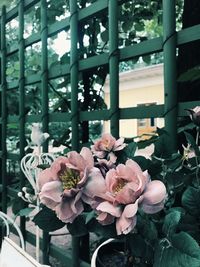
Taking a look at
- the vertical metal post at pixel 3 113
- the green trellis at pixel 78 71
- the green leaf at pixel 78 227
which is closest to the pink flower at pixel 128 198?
the green leaf at pixel 78 227

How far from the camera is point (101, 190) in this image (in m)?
0.64

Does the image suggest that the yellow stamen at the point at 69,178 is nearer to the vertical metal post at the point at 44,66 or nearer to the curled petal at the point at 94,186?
the curled petal at the point at 94,186

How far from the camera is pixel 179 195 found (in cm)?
85

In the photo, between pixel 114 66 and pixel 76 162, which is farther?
pixel 114 66

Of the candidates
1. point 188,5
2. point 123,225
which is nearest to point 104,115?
point 188,5

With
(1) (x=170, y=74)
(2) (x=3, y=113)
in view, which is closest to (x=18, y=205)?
(2) (x=3, y=113)

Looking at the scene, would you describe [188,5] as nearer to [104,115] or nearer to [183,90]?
[183,90]

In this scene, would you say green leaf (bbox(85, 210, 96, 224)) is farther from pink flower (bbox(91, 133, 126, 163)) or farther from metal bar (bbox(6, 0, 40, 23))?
metal bar (bbox(6, 0, 40, 23))

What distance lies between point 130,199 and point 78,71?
1250 mm

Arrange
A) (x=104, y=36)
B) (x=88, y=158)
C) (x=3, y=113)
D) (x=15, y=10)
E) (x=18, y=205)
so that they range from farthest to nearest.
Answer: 1. (x=3, y=113)
2. (x=15, y=10)
3. (x=18, y=205)
4. (x=104, y=36)
5. (x=88, y=158)

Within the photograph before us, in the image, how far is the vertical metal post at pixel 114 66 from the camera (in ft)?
4.86

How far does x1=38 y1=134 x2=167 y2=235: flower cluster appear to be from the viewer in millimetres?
584

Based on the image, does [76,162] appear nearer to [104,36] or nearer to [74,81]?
[74,81]

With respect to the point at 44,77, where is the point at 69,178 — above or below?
below
